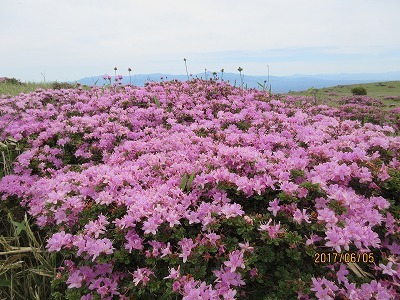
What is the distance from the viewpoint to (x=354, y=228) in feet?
11.0

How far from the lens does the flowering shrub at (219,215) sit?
10.8 feet

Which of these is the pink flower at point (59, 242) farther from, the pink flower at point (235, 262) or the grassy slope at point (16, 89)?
the grassy slope at point (16, 89)

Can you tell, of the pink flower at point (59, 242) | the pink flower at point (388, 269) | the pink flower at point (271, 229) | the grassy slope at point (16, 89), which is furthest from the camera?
the grassy slope at point (16, 89)

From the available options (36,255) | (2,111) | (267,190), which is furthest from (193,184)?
(2,111)

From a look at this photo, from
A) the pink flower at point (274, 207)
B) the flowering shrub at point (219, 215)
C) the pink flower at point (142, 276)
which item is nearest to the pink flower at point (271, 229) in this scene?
the flowering shrub at point (219, 215)

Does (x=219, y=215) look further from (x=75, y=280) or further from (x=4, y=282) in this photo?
(x=4, y=282)

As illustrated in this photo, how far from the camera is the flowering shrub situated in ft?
10.8

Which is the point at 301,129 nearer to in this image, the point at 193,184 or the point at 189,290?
the point at 193,184

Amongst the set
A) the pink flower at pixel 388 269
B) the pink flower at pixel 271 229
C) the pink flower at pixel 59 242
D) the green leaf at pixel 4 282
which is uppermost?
the pink flower at pixel 271 229

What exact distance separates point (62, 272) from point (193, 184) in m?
1.94

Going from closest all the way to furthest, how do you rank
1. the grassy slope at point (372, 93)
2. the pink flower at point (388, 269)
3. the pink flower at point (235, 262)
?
the pink flower at point (235, 262) → the pink flower at point (388, 269) → the grassy slope at point (372, 93)

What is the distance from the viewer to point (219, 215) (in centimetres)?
372
